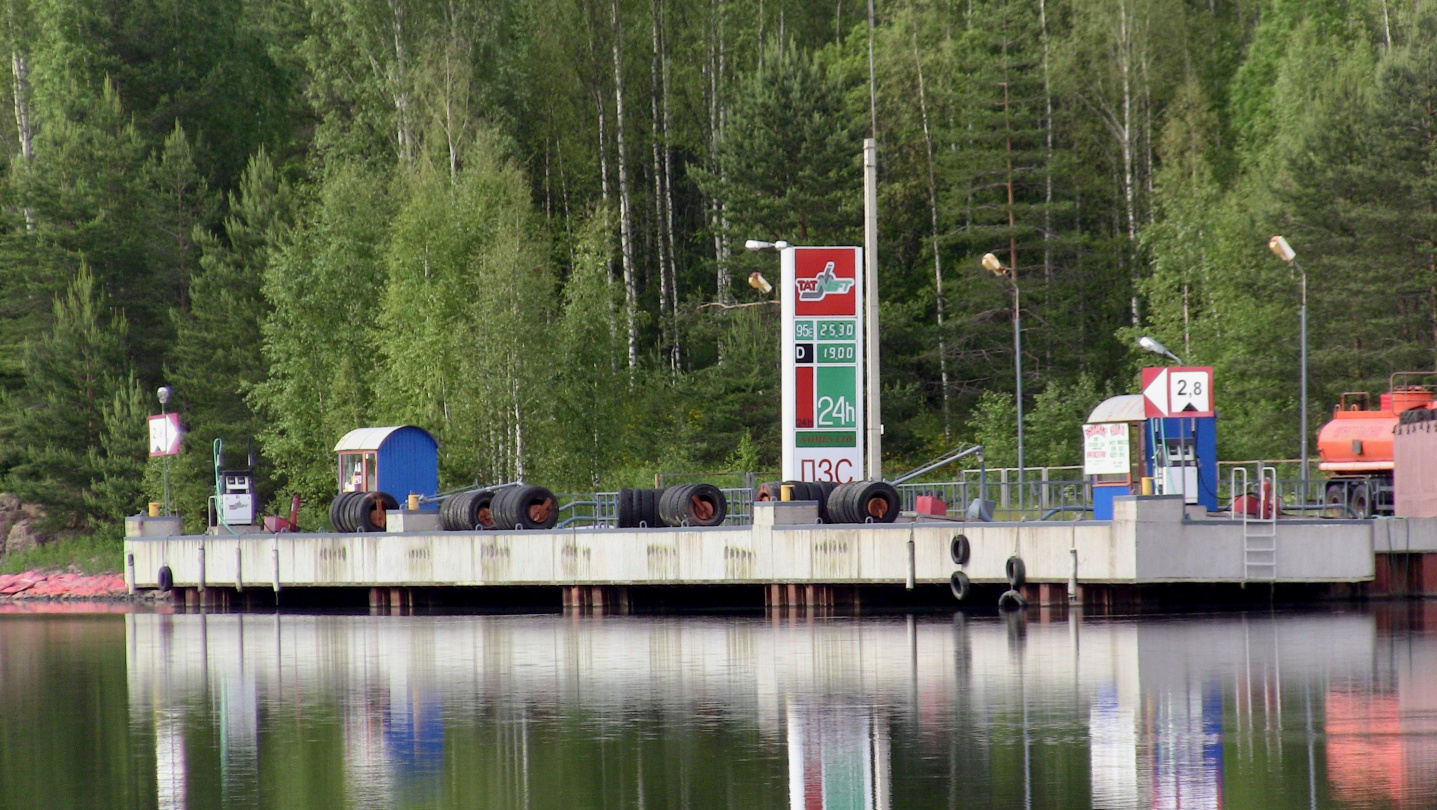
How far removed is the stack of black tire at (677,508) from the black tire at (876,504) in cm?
404

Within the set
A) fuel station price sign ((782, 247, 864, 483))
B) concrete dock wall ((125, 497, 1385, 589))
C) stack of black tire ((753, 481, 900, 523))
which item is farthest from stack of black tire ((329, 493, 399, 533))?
stack of black tire ((753, 481, 900, 523))

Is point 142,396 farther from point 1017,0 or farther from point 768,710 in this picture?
point 768,710

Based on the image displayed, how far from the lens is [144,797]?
16062mm

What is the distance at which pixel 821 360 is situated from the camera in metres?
40.0

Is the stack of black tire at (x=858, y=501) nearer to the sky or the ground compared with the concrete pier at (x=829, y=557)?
nearer to the sky

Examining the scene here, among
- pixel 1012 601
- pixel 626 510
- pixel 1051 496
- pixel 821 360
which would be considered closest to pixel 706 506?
pixel 626 510

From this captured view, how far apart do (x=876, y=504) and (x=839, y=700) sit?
54.1ft

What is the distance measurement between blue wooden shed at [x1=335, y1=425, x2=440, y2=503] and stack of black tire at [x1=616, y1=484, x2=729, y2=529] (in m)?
9.60

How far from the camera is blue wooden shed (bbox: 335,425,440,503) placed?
4981cm

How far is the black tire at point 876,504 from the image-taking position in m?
37.3

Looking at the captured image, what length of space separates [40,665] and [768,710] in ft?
52.9

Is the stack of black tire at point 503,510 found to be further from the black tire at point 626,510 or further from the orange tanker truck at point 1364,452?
the orange tanker truck at point 1364,452

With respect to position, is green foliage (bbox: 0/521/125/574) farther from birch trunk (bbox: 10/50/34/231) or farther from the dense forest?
birch trunk (bbox: 10/50/34/231)

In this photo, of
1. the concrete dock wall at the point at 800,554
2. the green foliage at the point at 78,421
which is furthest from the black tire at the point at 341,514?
the green foliage at the point at 78,421
